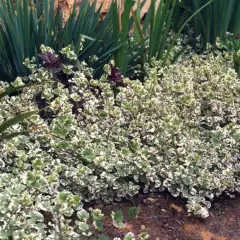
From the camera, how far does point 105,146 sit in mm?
2498

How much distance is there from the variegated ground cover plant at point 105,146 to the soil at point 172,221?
0.18ft

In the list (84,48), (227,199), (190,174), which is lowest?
(227,199)

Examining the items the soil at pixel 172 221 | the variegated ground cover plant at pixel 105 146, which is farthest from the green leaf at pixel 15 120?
the soil at pixel 172 221

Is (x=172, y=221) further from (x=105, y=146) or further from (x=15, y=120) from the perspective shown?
(x=15, y=120)

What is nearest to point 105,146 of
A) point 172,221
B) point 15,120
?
point 172,221

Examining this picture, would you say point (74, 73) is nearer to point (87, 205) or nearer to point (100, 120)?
point (100, 120)

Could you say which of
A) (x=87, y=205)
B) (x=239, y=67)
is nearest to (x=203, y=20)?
(x=239, y=67)

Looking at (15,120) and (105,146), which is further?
(105,146)

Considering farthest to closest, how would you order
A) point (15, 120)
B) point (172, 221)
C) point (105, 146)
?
1. point (105, 146)
2. point (172, 221)
3. point (15, 120)

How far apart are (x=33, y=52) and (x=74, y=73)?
32 centimetres

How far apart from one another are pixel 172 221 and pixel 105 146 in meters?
0.48

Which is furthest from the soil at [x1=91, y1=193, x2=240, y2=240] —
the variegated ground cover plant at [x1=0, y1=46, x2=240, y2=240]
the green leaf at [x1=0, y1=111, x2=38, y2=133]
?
the green leaf at [x1=0, y1=111, x2=38, y2=133]

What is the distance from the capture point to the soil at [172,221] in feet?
7.33

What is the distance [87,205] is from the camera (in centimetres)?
231
